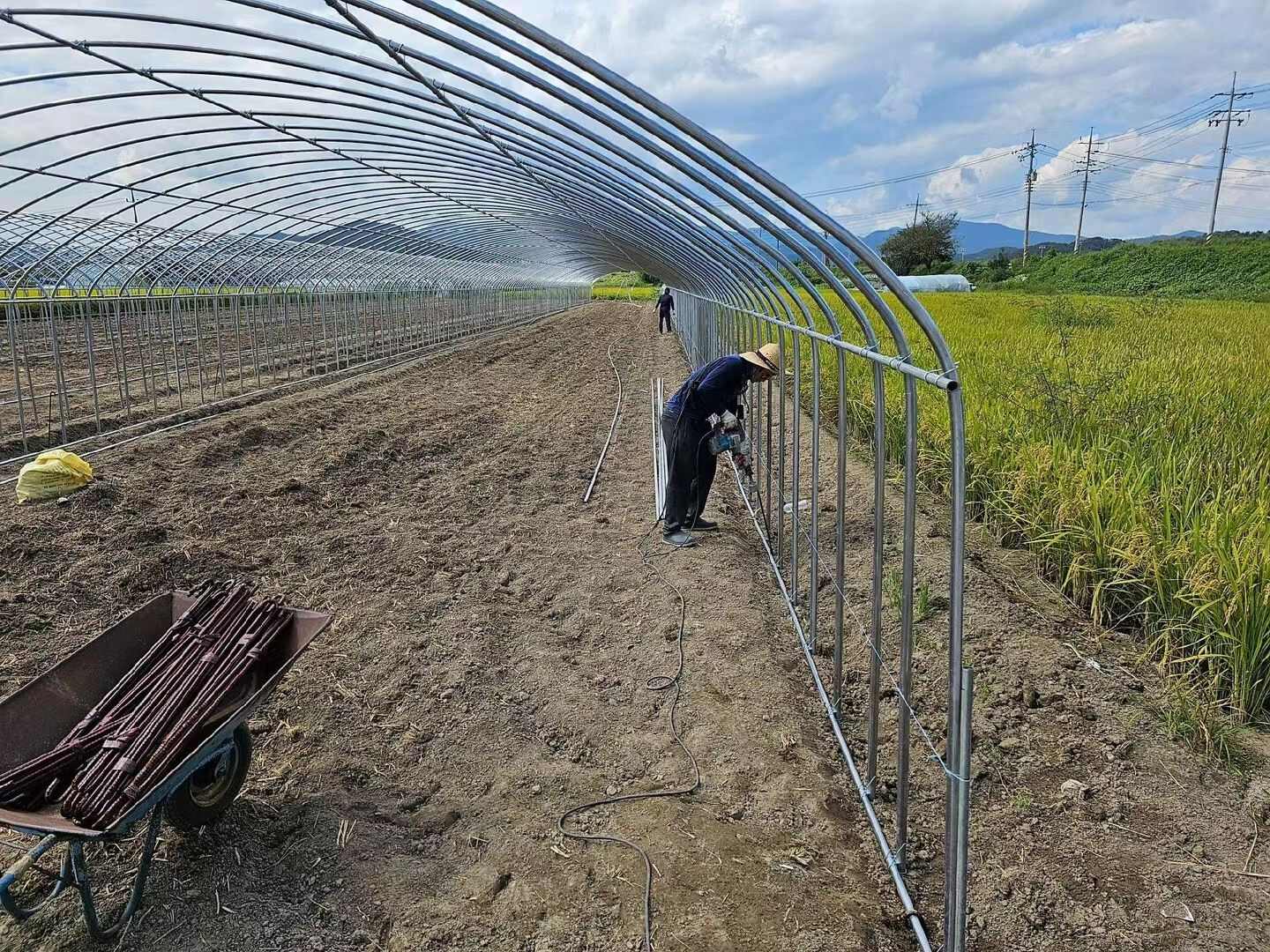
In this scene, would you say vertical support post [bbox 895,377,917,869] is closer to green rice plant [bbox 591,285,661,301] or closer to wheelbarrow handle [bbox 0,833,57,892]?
wheelbarrow handle [bbox 0,833,57,892]

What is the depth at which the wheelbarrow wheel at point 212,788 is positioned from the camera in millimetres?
2730

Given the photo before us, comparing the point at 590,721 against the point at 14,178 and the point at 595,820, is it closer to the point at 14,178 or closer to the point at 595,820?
the point at 595,820

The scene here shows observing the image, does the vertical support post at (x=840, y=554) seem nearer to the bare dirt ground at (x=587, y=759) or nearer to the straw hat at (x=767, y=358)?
the bare dirt ground at (x=587, y=759)

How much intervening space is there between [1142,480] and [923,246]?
169 ft

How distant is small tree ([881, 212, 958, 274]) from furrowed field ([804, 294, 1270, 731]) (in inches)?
1793

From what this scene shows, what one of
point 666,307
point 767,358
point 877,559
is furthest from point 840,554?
point 666,307

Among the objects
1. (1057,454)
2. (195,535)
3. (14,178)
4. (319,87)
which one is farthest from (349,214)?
(1057,454)

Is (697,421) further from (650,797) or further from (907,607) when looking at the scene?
(907,607)

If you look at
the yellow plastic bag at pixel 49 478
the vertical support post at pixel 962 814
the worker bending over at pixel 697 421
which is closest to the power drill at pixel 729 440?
the worker bending over at pixel 697 421

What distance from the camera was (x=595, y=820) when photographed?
3.02 m

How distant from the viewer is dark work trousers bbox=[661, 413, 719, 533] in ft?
18.9

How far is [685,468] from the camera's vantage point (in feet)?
19.1

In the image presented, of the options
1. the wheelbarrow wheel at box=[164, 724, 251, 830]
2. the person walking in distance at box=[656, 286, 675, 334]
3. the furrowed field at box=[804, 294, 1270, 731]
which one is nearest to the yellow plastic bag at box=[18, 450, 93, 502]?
the wheelbarrow wheel at box=[164, 724, 251, 830]

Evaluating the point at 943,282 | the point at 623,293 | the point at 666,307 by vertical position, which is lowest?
the point at 666,307
